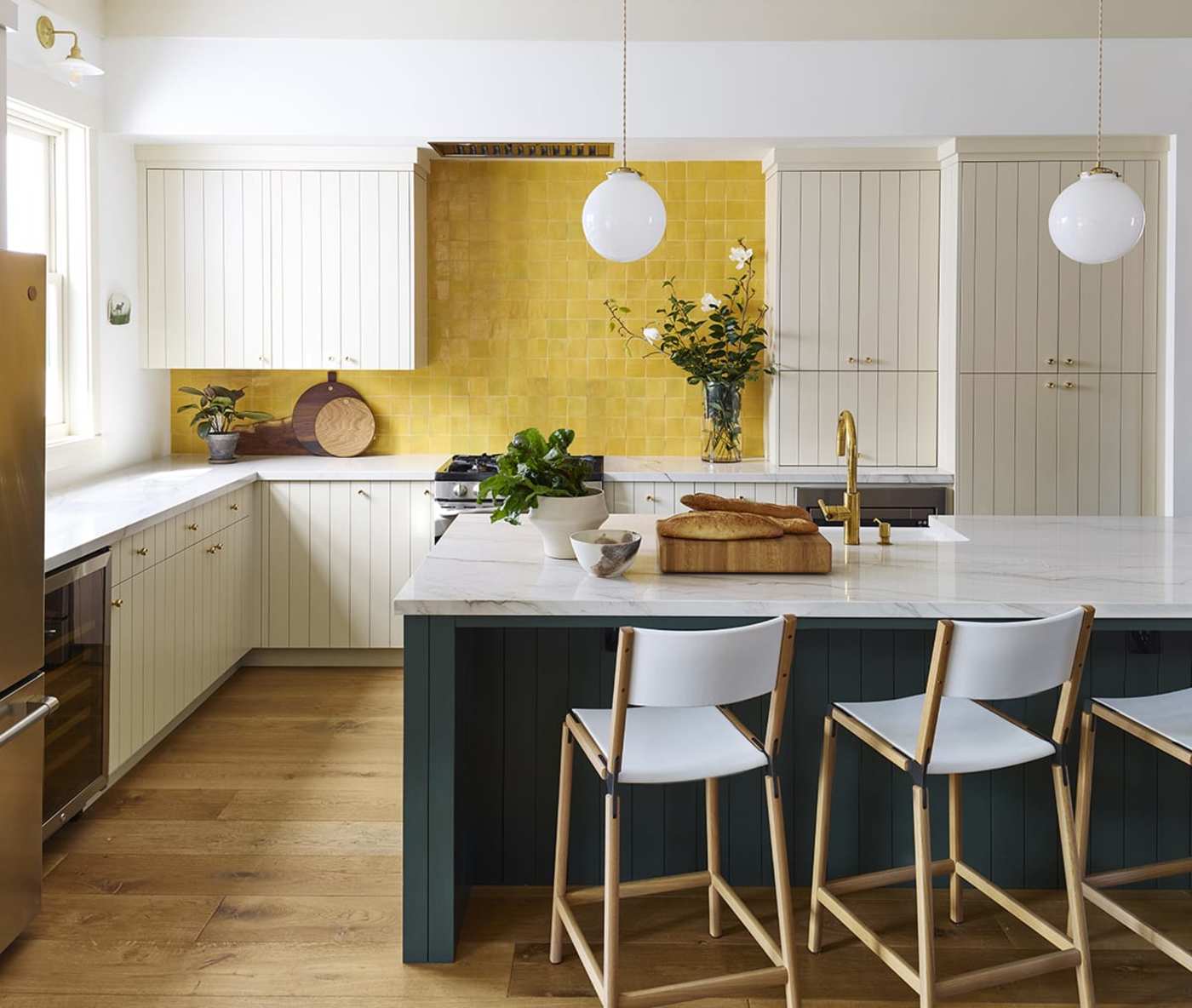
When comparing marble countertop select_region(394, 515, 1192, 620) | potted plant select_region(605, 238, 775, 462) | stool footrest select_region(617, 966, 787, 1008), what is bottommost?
stool footrest select_region(617, 966, 787, 1008)

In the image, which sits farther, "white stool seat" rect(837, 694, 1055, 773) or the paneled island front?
the paneled island front

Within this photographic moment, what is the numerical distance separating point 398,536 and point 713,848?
273 centimetres

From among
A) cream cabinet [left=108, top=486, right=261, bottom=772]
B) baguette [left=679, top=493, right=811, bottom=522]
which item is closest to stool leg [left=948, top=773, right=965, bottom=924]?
baguette [left=679, top=493, right=811, bottom=522]

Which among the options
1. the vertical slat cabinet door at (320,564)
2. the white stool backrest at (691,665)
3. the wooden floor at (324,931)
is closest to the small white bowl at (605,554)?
the white stool backrest at (691,665)

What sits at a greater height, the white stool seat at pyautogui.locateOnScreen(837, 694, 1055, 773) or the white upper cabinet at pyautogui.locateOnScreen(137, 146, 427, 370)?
the white upper cabinet at pyautogui.locateOnScreen(137, 146, 427, 370)

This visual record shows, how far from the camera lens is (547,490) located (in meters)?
2.92

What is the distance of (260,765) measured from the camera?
409 cm

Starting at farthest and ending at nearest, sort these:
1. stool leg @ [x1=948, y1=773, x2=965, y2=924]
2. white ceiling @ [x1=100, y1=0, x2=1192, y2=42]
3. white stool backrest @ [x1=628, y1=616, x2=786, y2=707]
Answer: white ceiling @ [x1=100, y1=0, x2=1192, y2=42], stool leg @ [x1=948, y1=773, x2=965, y2=924], white stool backrest @ [x1=628, y1=616, x2=786, y2=707]

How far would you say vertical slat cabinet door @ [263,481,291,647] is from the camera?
521cm

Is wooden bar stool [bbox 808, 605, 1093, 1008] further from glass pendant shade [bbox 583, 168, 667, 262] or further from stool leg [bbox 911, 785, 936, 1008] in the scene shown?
glass pendant shade [bbox 583, 168, 667, 262]

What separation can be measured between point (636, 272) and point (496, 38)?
133cm

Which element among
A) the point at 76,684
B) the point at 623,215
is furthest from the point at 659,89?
the point at 76,684

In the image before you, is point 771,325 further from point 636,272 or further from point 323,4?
point 323,4

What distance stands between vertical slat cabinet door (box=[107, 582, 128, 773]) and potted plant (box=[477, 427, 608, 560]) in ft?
4.56
